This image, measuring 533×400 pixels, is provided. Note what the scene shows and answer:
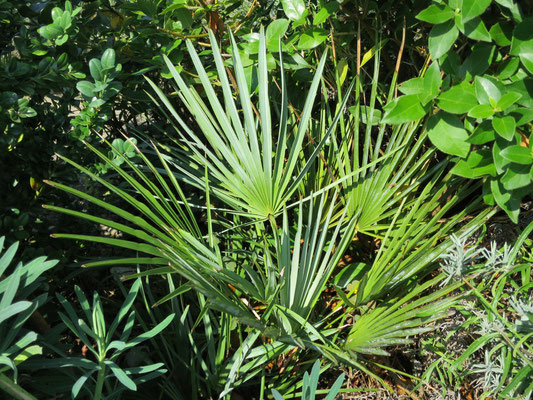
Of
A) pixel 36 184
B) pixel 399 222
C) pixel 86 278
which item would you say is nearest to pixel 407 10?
pixel 399 222

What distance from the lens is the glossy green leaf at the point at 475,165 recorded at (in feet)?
4.38

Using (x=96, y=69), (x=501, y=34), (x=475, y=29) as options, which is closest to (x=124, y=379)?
(x=96, y=69)

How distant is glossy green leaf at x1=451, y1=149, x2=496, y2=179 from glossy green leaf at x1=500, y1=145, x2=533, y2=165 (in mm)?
126

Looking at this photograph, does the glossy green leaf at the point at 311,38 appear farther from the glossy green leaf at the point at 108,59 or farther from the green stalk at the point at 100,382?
→ the green stalk at the point at 100,382

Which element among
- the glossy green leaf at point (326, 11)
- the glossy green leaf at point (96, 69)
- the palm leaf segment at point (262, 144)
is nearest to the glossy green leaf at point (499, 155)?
the palm leaf segment at point (262, 144)

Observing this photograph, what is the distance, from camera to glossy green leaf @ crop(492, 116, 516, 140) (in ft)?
3.86

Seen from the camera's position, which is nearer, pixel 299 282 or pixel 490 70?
pixel 299 282

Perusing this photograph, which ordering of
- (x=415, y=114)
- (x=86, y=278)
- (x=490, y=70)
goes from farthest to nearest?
(x=86, y=278) → (x=490, y=70) → (x=415, y=114)

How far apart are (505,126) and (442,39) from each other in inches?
10.1

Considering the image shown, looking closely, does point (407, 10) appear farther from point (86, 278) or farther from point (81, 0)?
point (86, 278)

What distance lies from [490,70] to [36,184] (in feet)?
4.65

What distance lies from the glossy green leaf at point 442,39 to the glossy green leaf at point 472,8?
9 cm

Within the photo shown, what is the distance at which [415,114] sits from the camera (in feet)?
4.35

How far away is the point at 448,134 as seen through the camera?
4.36 ft
